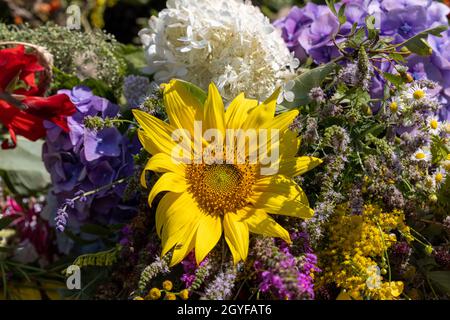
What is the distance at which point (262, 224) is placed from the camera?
84 centimetres

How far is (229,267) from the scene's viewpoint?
842mm

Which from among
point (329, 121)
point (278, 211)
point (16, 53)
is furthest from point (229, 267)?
point (16, 53)

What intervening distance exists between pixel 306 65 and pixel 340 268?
0.40 m

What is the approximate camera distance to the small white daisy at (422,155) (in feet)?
2.95

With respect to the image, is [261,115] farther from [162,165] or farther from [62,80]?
[62,80]

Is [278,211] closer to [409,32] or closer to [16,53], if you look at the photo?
[409,32]

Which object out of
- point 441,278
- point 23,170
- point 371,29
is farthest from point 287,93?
point 23,170

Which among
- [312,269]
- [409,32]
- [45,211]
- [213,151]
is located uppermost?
[409,32]

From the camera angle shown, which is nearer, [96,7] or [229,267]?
[229,267]

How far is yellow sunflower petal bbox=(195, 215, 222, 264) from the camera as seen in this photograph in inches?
32.6

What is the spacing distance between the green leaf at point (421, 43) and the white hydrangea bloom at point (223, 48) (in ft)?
0.59

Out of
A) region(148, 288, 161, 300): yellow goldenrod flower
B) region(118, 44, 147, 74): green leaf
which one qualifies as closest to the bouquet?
region(148, 288, 161, 300): yellow goldenrod flower

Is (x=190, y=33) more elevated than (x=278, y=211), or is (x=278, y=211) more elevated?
(x=190, y=33)

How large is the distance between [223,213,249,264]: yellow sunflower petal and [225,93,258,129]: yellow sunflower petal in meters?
0.13
